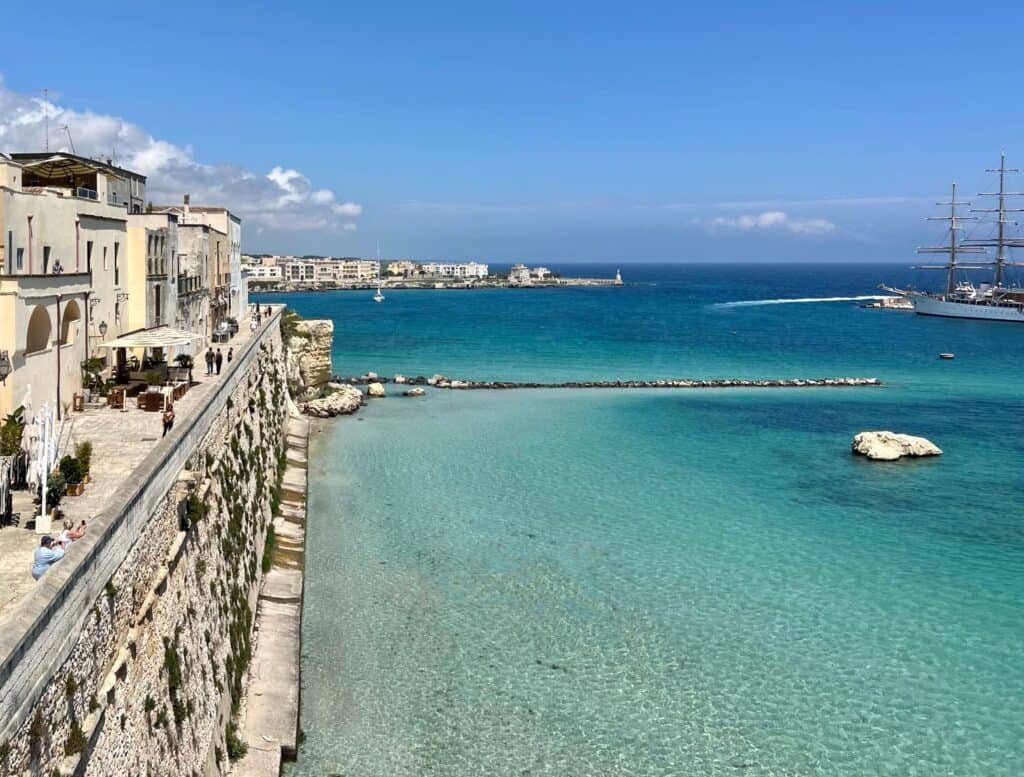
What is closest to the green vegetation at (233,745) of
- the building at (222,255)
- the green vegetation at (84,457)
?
the green vegetation at (84,457)

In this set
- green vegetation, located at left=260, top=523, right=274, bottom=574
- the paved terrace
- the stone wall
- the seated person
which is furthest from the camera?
green vegetation, located at left=260, top=523, right=274, bottom=574

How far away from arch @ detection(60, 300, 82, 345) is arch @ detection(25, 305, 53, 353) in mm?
1330

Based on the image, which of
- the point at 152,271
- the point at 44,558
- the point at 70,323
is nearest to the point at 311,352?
the point at 152,271

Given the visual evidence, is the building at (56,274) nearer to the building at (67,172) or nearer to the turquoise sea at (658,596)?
the building at (67,172)

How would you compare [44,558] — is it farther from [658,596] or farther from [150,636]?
[658,596]

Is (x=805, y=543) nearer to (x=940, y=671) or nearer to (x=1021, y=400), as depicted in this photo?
(x=940, y=671)

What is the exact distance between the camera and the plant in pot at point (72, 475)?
13742mm

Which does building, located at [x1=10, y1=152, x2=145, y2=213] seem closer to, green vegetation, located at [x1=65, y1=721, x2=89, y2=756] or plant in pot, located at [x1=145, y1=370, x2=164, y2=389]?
plant in pot, located at [x1=145, y1=370, x2=164, y2=389]

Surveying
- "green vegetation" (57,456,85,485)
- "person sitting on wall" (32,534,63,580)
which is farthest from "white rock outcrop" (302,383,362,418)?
"person sitting on wall" (32,534,63,580)

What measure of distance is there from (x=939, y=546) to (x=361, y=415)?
2909 centimetres

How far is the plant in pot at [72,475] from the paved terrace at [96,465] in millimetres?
149

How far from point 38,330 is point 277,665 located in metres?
9.62

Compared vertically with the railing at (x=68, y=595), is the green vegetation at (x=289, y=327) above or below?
above

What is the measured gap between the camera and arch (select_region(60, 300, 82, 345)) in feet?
71.2
